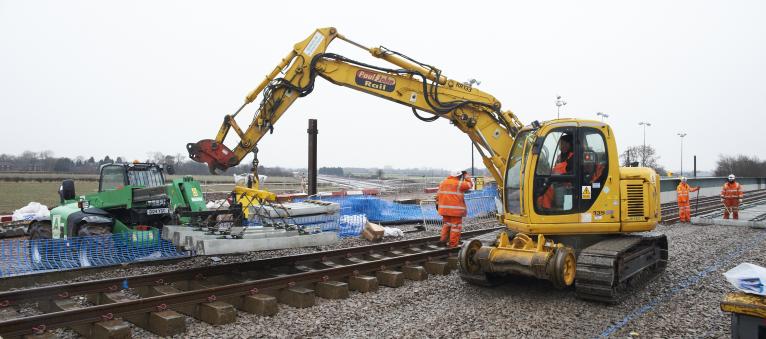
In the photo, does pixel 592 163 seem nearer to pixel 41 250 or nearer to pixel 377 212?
pixel 41 250

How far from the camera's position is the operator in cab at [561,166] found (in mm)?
7520

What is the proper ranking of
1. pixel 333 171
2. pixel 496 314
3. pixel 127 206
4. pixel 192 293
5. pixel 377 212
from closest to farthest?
pixel 192 293, pixel 496 314, pixel 127 206, pixel 377 212, pixel 333 171

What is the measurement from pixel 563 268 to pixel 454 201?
393cm

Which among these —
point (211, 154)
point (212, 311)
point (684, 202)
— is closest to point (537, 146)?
point (212, 311)

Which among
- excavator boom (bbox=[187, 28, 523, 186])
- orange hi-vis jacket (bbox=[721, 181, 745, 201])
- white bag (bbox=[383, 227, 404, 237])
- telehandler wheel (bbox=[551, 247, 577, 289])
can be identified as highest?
excavator boom (bbox=[187, 28, 523, 186])

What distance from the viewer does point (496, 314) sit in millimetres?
6625

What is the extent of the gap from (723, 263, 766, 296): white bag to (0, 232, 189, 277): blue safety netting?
8881mm

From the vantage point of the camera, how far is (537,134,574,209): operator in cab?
296 inches

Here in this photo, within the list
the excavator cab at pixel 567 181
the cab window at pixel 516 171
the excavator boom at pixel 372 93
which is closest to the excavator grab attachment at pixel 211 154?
the excavator boom at pixel 372 93

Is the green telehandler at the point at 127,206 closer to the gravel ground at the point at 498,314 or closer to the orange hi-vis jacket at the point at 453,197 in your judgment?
the gravel ground at the point at 498,314

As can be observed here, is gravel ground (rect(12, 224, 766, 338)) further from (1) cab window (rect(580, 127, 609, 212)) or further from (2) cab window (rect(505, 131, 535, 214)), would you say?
(1) cab window (rect(580, 127, 609, 212))

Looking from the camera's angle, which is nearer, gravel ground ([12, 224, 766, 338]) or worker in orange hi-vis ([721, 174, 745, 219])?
gravel ground ([12, 224, 766, 338])

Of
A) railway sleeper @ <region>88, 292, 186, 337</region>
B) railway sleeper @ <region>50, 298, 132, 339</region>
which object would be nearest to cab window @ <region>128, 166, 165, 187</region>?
railway sleeper @ <region>88, 292, 186, 337</region>

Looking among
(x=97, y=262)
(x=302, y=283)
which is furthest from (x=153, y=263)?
(x=302, y=283)
